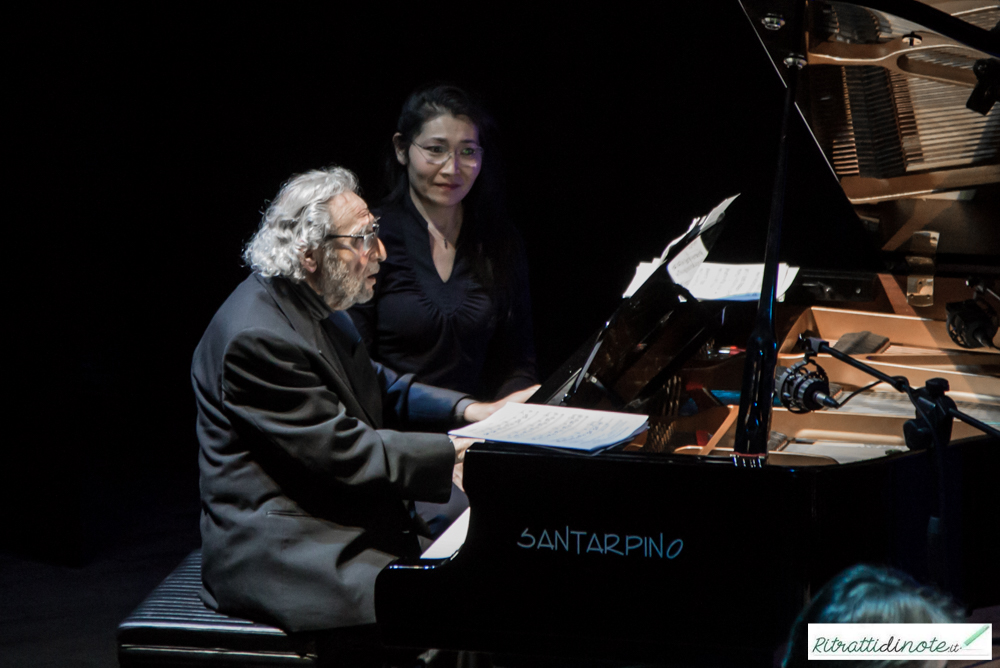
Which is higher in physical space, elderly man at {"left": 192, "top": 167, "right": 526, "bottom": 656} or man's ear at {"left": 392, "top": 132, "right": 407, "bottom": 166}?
man's ear at {"left": 392, "top": 132, "right": 407, "bottom": 166}

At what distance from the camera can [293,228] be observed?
6.77 ft

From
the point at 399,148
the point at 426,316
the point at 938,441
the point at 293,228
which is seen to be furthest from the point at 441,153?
the point at 938,441

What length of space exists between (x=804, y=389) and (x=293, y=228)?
122cm

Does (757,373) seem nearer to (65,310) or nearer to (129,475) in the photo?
(65,310)

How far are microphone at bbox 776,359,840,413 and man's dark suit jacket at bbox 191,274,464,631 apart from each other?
0.74 meters

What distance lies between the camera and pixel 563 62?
3771 millimetres

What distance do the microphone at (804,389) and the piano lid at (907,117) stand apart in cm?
69

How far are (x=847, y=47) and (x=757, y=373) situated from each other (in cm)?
103

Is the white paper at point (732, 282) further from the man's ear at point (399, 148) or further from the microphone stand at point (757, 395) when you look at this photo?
the man's ear at point (399, 148)

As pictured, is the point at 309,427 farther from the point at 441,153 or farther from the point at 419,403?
the point at 441,153

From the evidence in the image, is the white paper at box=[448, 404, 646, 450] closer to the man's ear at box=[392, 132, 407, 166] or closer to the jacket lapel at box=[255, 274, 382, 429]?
the jacket lapel at box=[255, 274, 382, 429]

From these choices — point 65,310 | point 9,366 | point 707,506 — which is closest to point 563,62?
point 65,310

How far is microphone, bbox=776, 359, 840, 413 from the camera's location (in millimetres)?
1786

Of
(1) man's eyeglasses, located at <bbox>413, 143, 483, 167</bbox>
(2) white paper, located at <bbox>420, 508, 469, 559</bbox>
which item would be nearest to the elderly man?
(2) white paper, located at <bbox>420, 508, 469, 559</bbox>
